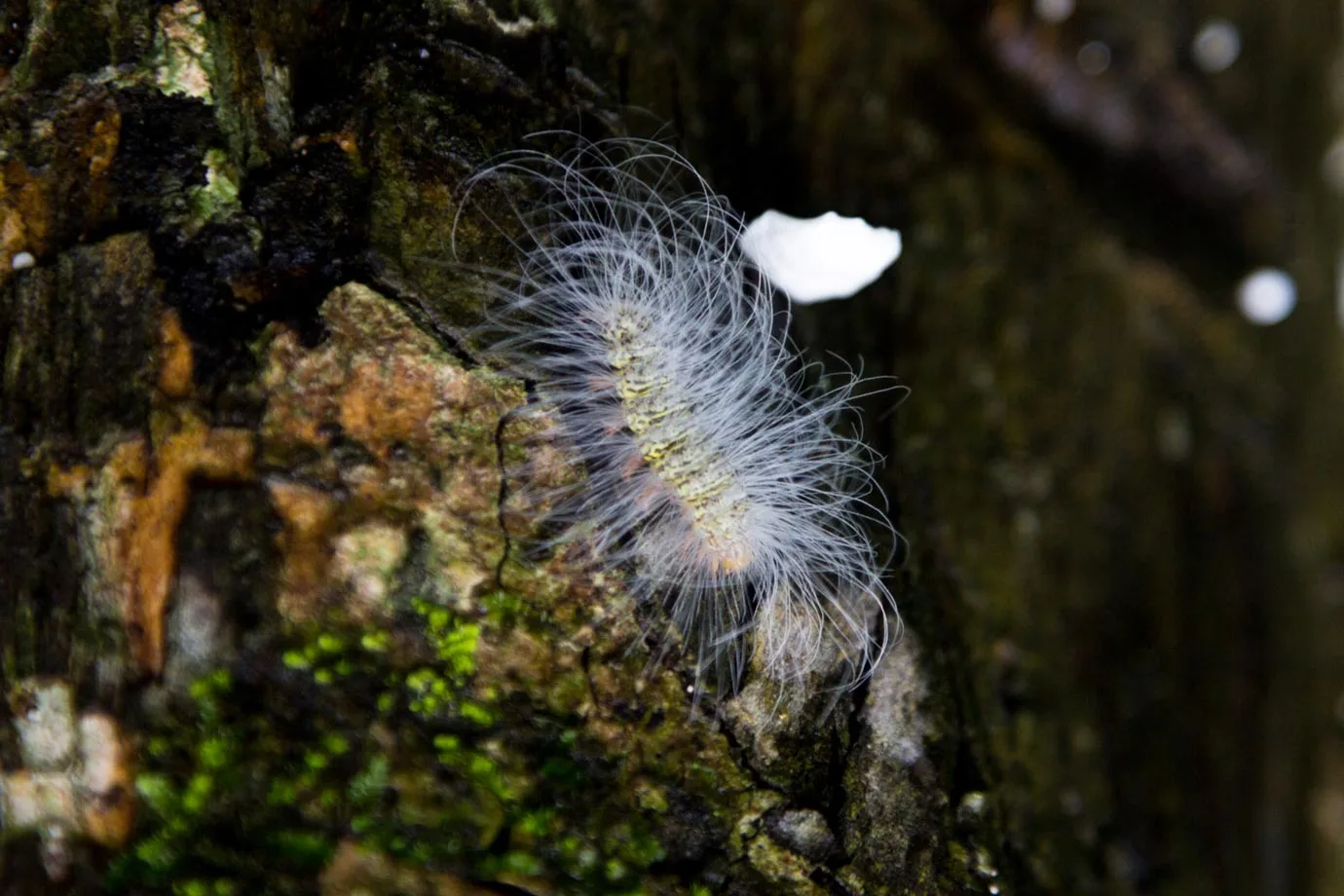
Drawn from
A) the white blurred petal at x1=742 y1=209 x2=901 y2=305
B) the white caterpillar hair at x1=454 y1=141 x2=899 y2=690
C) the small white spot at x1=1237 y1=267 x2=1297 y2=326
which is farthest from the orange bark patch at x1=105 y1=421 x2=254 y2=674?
the small white spot at x1=1237 y1=267 x2=1297 y2=326

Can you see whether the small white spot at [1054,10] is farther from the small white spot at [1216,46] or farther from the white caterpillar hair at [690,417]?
the white caterpillar hair at [690,417]

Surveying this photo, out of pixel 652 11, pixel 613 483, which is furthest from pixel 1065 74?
pixel 613 483

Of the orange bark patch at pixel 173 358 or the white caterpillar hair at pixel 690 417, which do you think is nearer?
the orange bark patch at pixel 173 358

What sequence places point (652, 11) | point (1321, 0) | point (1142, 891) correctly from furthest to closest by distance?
point (652, 11) → point (1142, 891) → point (1321, 0)

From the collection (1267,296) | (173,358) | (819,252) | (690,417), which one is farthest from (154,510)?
(1267,296)

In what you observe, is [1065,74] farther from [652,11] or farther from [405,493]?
[405,493]

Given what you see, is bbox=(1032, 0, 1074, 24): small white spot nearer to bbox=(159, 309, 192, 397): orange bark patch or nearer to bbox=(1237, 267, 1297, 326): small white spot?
bbox=(1237, 267, 1297, 326): small white spot

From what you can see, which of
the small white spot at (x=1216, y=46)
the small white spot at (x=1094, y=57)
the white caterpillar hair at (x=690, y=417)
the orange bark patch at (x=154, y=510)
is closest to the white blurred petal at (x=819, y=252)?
the white caterpillar hair at (x=690, y=417)
